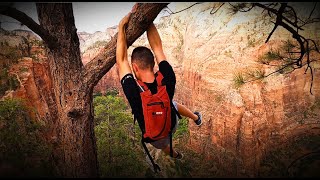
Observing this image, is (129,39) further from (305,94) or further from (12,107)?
(305,94)

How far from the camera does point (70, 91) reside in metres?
2.53

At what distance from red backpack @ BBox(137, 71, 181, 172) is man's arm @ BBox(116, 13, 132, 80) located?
14 centimetres

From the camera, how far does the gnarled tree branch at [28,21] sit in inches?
76.4

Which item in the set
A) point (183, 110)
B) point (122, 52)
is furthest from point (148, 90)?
point (183, 110)

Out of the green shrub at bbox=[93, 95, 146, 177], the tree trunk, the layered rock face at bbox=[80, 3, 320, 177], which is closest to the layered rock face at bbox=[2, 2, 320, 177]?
the layered rock face at bbox=[80, 3, 320, 177]

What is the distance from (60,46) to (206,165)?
57.2 feet

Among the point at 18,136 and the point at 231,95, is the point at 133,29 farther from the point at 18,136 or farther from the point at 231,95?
the point at 231,95

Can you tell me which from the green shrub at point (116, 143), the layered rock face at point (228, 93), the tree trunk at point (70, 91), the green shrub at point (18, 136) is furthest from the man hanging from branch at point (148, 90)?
the layered rock face at point (228, 93)

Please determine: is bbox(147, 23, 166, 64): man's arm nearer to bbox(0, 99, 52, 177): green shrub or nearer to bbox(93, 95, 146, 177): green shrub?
bbox(0, 99, 52, 177): green shrub

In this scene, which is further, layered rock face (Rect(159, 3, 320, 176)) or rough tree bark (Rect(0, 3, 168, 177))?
layered rock face (Rect(159, 3, 320, 176))

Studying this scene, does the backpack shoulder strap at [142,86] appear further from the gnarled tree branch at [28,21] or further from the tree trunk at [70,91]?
the gnarled tree branch at [28,21]

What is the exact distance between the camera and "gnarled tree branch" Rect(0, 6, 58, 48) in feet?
6.36

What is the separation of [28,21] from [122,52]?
2.33 feet

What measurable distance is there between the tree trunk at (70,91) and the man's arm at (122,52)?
20.9 inches
